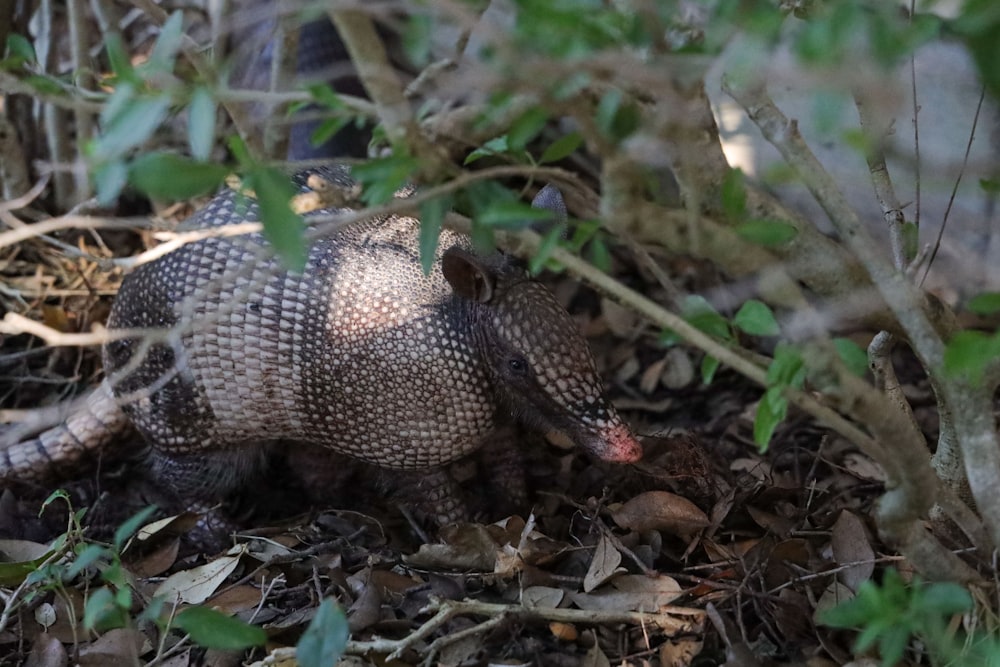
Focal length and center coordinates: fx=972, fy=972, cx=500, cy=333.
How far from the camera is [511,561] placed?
276cm

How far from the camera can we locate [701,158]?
2166mm

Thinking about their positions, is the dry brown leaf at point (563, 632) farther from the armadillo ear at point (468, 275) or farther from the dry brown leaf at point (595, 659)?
the armadillo ear at point (468, 275)

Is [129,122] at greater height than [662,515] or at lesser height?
greater

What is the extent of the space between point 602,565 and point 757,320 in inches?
43.8

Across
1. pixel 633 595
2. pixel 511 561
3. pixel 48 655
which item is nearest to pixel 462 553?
pixel 511 561

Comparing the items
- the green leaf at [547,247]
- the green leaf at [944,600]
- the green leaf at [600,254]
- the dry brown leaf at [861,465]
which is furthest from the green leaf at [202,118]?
the dry brown leaf at [861,465]

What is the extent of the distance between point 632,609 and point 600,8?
160 cm

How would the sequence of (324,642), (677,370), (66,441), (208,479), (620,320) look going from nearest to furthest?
(324,642) → (208,479) → (66,441) → (677,370) → (620,320)

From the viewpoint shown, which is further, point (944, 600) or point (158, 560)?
point (158, 560)

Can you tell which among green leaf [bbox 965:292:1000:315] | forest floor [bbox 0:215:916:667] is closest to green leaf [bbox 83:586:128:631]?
forest floor [bbox 0:215:916:667]

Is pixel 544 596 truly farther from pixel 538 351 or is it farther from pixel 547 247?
pixel 547 247

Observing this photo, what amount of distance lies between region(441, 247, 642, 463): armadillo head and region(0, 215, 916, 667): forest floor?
28 cm

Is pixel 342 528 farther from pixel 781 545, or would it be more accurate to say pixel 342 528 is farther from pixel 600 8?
pixel 600 8

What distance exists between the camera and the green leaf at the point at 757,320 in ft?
6.28
